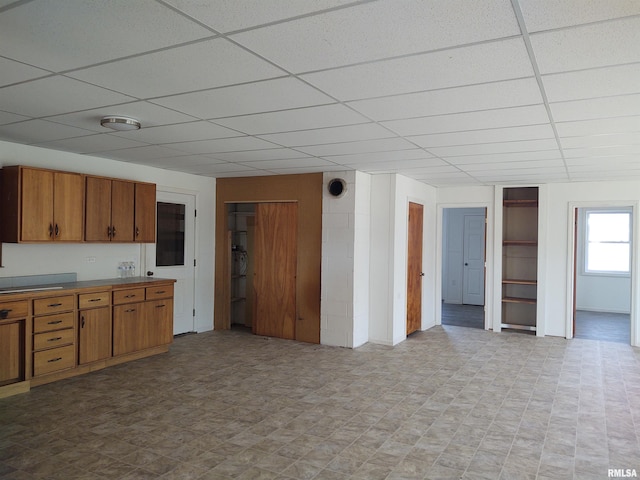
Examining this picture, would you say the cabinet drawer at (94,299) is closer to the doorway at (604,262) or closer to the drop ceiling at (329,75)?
the drop ceiling at (329,75)

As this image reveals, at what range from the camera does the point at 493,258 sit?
738cm

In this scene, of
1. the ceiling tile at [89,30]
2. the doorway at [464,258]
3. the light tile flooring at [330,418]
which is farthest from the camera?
the doorway at [464,258]

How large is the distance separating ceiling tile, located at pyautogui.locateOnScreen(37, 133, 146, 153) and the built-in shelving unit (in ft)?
18.6

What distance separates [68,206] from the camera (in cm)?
475

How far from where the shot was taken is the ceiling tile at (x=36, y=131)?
3.85 metres

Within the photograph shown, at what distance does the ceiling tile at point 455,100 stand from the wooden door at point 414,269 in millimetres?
3747

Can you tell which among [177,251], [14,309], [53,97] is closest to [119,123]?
[53,97]

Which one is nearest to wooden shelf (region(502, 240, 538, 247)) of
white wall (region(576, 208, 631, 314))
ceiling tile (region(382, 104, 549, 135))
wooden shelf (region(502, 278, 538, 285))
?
wooden shelf (region(502, 278, 538, 285))

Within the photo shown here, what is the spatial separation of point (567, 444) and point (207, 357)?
3.81m

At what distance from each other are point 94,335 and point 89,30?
3.59m

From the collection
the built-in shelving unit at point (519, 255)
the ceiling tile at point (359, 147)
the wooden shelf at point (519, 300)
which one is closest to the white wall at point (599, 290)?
the built-in shelving unit at point (519, 255)

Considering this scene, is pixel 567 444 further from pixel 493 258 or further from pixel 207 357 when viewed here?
pixel 493 258

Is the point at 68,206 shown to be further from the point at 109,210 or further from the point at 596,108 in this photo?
the point at 596,108

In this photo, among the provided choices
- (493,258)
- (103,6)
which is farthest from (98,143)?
(493,258)
